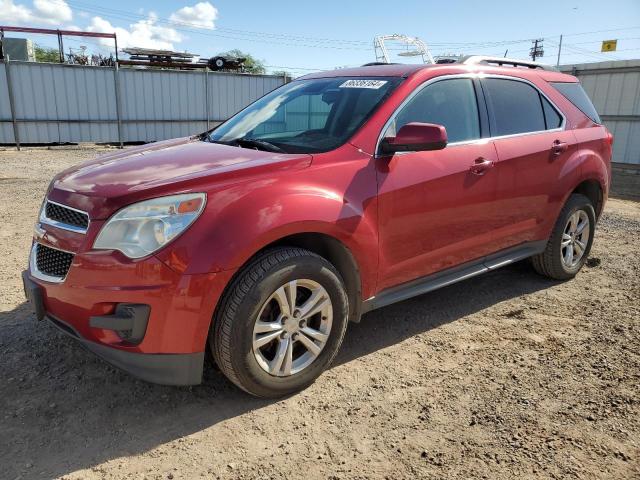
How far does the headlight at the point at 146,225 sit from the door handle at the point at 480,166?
202 cm

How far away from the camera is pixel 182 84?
56.8ft

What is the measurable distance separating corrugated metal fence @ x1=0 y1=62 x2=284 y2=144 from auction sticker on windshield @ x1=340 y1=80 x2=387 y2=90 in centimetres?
1410

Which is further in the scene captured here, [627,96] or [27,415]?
[627,96]

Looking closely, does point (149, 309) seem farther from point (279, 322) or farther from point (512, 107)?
point (512, 107)

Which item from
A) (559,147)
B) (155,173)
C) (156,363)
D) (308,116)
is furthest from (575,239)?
(156,363)

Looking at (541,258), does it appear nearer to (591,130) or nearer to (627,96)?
(591,130)

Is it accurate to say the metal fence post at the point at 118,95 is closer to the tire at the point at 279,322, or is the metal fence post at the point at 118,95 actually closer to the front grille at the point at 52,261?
the front grille at the point at 52,261

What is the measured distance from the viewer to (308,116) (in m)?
3.62

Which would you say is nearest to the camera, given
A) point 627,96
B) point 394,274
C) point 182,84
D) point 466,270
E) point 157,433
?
point 157,433

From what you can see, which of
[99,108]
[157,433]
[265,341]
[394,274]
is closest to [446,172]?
[394,274]

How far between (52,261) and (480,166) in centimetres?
275

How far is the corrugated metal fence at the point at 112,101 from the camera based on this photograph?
14.8 m

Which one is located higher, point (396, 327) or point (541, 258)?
point (541, 258)

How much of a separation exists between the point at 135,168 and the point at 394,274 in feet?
5.45
